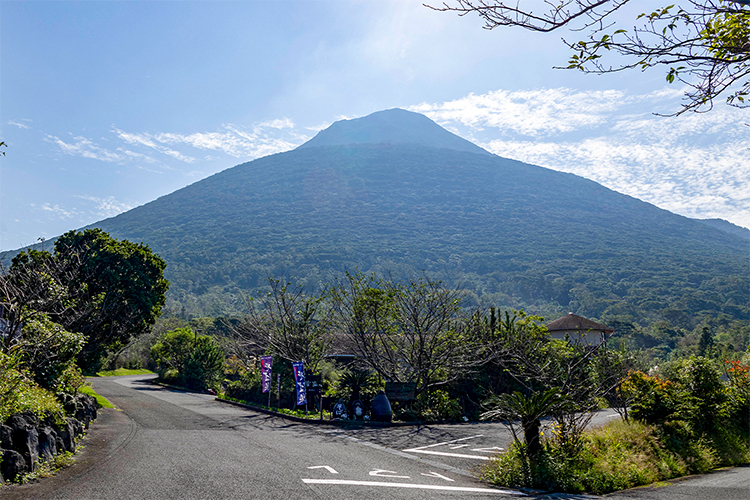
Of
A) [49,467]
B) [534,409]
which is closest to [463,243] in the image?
[534,409]

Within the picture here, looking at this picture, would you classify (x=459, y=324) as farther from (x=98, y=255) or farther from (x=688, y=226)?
(x=688, y=226)

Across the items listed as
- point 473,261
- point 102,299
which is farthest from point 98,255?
point 473,261

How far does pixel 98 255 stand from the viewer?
17.8 meters

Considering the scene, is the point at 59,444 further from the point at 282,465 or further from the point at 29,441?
the point at 282,465

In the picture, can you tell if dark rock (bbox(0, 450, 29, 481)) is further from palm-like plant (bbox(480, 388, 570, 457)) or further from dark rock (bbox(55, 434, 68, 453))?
palm-like plant (bbox(480, 388, 570, 457))

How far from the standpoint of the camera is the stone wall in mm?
6562

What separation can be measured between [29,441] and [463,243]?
144938mm

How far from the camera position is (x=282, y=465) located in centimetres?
814

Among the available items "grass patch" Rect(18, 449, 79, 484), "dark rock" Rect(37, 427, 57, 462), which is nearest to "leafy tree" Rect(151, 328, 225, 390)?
"grass patch" Rect(18, 449, 79, 484)

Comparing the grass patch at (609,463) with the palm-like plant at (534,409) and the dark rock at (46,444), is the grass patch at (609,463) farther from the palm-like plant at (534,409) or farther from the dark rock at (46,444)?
the dark rock at (46,444)

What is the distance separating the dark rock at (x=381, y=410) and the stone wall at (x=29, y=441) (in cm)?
809

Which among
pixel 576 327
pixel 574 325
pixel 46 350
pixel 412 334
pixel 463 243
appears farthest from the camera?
pixel 463 243

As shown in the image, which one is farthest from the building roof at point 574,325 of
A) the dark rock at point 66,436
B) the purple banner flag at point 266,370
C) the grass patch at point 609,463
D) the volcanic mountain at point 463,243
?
the volcanic mountain at point 463,243

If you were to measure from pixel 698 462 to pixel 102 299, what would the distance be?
57.6 feet
